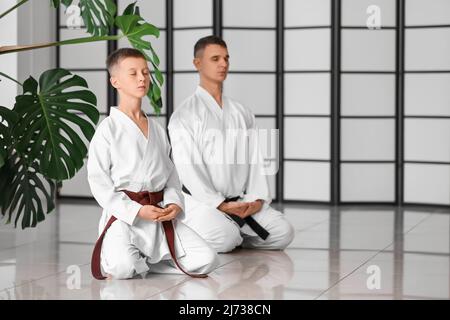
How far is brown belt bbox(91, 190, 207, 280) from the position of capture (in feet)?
14.6

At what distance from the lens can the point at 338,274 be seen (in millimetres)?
4602

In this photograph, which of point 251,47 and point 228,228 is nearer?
point 228,228

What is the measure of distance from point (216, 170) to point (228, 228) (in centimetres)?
34

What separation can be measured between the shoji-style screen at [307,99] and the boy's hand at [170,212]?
3.72 metres

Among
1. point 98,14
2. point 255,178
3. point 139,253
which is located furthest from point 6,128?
point 255,178

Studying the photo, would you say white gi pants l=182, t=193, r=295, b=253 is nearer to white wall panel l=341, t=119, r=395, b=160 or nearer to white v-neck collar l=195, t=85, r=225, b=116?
white v-neck collar l=195, t=85, r=225, b=116

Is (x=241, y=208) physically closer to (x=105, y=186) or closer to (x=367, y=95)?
(x=105, y=186)

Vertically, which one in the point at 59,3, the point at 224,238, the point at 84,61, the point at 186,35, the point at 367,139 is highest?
the point at 186,35

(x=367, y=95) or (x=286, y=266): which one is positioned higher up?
(x=367, y=95)

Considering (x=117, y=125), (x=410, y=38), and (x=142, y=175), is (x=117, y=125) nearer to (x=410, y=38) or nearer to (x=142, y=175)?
(x=142, y=175)

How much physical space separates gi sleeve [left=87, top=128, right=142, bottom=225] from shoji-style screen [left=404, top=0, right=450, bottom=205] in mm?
4088

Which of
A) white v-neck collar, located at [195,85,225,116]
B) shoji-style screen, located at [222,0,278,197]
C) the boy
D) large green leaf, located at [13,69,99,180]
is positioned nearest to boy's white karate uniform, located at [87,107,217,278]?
the boy

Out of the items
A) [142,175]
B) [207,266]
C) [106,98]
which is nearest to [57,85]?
[142,175]

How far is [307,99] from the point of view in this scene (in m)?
8.11
